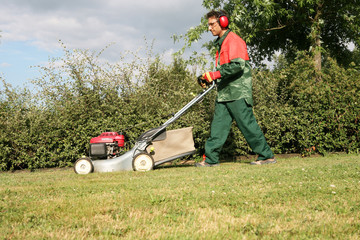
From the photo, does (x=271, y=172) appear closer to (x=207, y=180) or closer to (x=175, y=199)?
(x=207, y=180)

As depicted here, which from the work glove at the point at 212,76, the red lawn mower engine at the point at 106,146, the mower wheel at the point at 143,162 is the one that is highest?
the work glove at the point at 212,76

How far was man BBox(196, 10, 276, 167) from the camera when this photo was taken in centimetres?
560

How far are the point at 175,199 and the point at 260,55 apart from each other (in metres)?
14.6

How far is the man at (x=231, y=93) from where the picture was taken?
18.4 feet

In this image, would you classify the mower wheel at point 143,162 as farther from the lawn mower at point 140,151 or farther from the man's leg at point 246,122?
the man's leg at point 246,122

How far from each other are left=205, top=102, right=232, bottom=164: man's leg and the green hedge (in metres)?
1.21

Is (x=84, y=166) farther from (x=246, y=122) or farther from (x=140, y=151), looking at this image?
(x=246, y=122)

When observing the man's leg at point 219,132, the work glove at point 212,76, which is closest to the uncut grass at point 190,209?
the man's leg at point 219,132

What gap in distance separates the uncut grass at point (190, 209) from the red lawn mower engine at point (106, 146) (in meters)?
1.52

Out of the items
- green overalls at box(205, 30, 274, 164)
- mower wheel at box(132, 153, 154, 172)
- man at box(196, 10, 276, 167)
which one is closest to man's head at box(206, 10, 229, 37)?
man at box(196, 10, 276, 167)

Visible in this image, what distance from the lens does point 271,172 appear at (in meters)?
4.57

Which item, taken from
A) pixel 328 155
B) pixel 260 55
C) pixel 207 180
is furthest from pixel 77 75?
pixel 260 55

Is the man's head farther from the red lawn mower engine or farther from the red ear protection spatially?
the red lawn mower engine

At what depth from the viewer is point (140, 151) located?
18.5 ft
